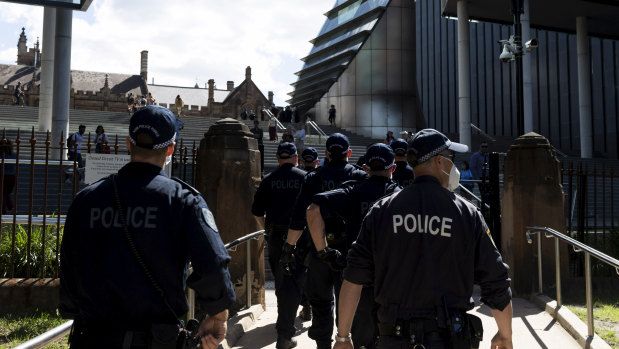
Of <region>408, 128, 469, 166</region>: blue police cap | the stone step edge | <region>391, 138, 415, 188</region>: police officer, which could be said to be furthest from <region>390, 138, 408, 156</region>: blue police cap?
<region>408, 128, 469, 166</region>: blue police cap

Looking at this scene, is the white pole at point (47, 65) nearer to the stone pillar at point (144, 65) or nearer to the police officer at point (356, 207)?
the police officer at point (356, 207)

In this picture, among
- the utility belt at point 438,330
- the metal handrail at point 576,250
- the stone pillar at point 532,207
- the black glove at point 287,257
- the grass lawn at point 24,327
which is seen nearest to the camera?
the utility belt at point 438,330

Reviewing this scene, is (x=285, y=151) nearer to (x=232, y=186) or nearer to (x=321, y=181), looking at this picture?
(x=321, y=181)

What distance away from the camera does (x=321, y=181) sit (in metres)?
5.36

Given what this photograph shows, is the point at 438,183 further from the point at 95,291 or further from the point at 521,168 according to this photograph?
the point at 521,168

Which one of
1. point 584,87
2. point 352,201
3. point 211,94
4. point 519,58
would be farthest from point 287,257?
point 211,94

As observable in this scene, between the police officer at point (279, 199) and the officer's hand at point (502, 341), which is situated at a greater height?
the police officer at point (279, 199)

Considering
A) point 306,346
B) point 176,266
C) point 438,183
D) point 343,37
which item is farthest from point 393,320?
point 343,37

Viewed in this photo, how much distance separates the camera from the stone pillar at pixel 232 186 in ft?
24.9

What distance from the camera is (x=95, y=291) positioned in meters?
2.38

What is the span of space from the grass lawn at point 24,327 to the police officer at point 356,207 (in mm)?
3005

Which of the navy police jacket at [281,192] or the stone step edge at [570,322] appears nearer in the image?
the stone step edge at [570,322]

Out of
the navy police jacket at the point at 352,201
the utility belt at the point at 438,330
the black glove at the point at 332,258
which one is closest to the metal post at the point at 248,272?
the black glove at the point at 332,258

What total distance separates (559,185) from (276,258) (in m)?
4.61
